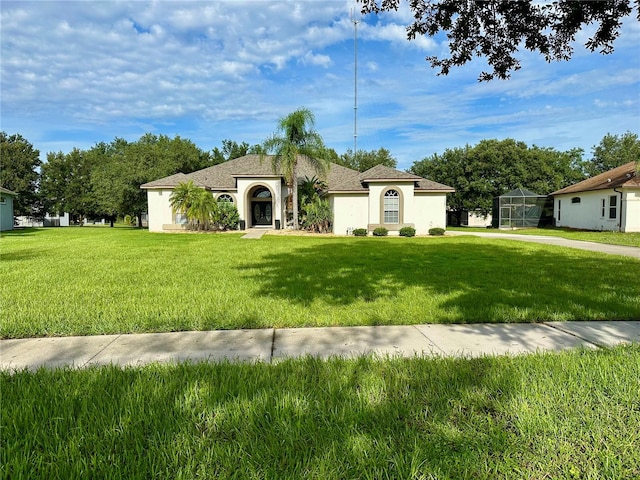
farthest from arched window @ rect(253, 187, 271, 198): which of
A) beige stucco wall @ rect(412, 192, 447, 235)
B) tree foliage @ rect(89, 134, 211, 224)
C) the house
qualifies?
the house

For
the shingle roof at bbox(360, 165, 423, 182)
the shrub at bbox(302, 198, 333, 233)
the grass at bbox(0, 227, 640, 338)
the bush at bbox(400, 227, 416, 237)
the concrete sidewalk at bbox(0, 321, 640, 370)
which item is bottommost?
the concrete sidewalk at bbox(0, 321, 640, 370)

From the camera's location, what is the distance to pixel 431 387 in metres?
2.95

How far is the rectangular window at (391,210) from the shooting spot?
24.6 meters

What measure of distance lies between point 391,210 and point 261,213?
14490 millimetres

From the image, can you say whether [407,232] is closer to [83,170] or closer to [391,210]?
[391,210]

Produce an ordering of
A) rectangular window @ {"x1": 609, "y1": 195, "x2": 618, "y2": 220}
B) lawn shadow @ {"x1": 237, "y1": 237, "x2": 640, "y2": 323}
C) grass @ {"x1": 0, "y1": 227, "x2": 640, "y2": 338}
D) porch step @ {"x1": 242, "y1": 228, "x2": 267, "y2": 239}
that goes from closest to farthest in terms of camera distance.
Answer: grass @ {"x1": 0, "y1": 227, "x2": 640, "y2": 338}, lawn shadow @ {"x1": 237, "y1": 237, "x2": 640, "y2": 323}, porch step @ {"x1": 242, "y1": 228, "x2": 267, "y2": 239}, rectangular window @ {"x1": 609, "y1": 195, "x2": 618, "y2": 220}

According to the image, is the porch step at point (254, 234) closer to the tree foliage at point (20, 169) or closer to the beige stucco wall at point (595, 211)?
the beige stucco wall at point (595, 211)

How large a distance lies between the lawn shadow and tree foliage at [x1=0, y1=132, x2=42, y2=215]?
167ft

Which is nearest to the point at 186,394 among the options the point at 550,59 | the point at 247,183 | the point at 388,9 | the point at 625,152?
the point at 388,9

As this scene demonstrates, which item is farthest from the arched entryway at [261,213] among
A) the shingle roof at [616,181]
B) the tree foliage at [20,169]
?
the tree foliage at [20,169]

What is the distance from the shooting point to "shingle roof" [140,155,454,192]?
24.8 meters

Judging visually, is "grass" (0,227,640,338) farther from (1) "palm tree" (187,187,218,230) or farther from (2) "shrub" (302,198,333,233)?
(1) "palm tree" (187,187,218,230)

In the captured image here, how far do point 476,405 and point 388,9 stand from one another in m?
6.28

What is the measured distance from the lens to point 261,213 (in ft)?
114
